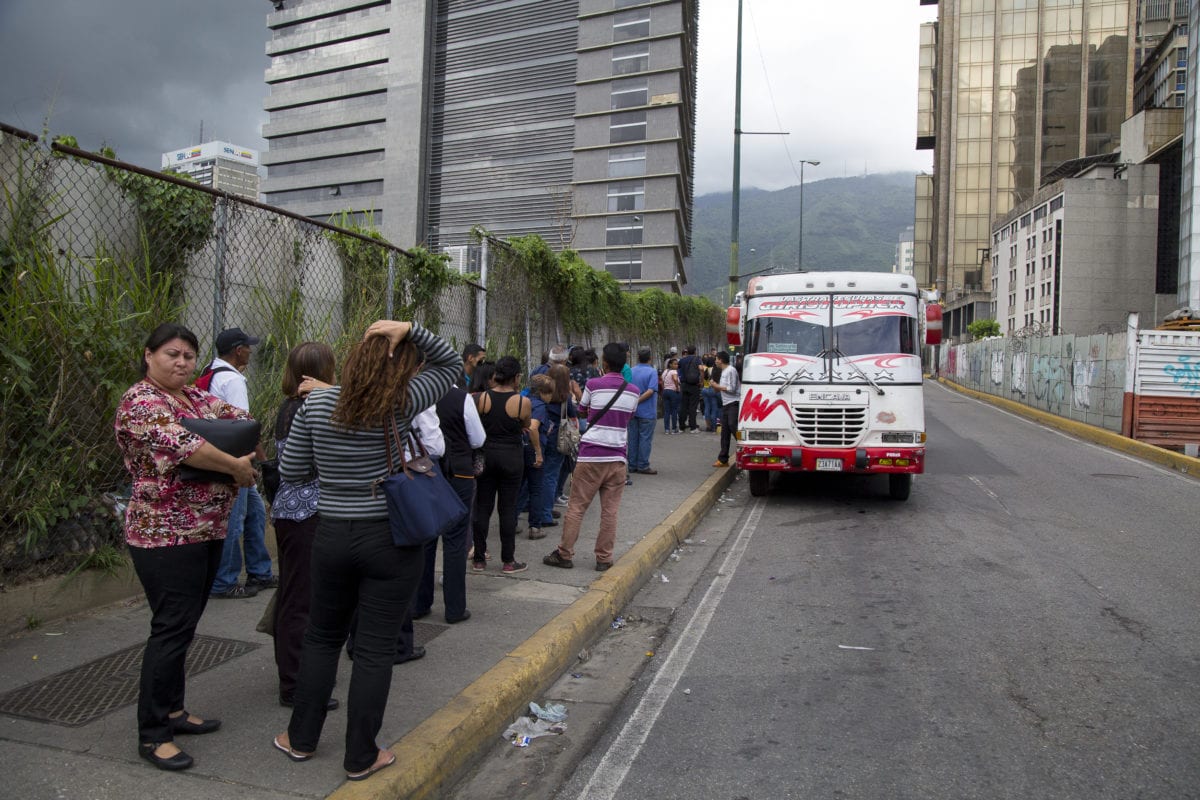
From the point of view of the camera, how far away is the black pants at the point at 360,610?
3.27 metres

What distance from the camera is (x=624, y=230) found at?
61.7 metres

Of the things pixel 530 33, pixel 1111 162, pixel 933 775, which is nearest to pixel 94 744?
pixel 933 775

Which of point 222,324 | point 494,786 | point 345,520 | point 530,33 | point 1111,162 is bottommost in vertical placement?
point 494,786

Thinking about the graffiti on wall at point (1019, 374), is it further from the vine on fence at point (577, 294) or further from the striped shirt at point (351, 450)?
the striped shirt at point (351, 450)

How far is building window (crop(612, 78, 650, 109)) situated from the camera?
60469 millimetres

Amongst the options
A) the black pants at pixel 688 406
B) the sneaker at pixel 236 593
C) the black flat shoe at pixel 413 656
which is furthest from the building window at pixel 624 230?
the black flat shoe at pixel 413 656

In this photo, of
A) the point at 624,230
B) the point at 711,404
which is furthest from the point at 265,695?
the point at 624,230

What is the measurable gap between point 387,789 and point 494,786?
0.62 metres

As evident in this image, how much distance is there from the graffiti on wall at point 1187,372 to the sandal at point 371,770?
18.6m

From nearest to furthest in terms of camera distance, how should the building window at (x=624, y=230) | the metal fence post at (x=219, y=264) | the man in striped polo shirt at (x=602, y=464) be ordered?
the metal fence post at (x=219, y=264) < the man in striped polo shirt at (x=602, y=464) < the building window at (x=624, y=230)

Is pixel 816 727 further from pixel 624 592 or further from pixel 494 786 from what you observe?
pixel 624 592

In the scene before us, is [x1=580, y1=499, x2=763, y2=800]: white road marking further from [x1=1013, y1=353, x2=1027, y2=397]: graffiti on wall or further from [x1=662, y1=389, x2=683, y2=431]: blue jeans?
[x1=1013, y1=353, x2=1027, y2=397]: graffiti on wall

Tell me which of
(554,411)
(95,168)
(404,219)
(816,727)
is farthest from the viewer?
(404,219)

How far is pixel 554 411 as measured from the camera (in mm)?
8938
